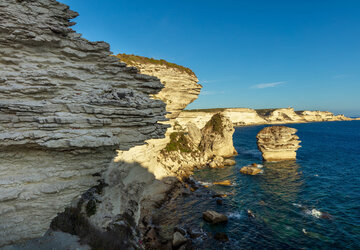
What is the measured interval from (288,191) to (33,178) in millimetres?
32394

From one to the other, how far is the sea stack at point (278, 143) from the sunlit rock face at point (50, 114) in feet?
136

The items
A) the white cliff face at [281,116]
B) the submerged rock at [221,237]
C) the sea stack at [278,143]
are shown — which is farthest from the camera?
the white cliff face at [281,116]

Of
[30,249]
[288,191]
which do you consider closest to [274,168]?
[288,191]

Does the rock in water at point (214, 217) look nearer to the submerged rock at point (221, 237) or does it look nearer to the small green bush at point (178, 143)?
the submerged rock at point (221, 237)

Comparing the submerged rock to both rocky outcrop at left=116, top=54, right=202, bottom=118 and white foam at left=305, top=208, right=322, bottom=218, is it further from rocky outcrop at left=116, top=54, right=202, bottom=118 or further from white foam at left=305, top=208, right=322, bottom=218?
rocky outcrop at left=116, top=54, right=202, bottom=118

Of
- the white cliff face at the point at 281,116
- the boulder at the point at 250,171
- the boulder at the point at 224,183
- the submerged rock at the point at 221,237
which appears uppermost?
the white cliff face at the point at 281,116

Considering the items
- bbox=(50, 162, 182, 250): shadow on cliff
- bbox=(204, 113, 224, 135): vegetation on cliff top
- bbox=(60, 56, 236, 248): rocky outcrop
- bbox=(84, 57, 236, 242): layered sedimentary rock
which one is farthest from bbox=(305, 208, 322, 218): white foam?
bbox=(204, 113, 224, 135): vegetation on cliff top

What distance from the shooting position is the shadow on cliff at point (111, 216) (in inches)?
459

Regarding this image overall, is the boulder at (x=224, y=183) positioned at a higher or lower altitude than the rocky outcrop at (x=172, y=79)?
lower

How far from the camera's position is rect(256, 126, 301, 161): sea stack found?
4506cm

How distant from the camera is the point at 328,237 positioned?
17812mm

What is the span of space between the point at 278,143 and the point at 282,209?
26.3 m

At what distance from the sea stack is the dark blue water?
763 cm

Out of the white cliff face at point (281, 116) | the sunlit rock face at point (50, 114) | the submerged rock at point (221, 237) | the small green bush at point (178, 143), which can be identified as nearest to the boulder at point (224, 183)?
the submerged rock at point (221, 237)
